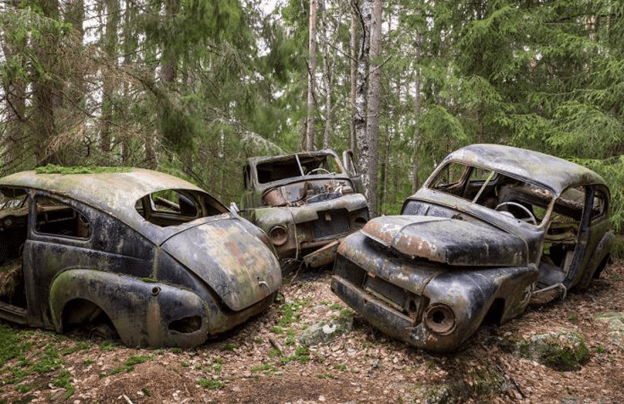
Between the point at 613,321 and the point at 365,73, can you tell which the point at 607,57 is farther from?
the point at 613,321

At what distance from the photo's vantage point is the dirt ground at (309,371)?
339 centimetres

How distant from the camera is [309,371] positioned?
3951mm

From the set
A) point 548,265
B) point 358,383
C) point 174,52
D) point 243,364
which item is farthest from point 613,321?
point 174,52

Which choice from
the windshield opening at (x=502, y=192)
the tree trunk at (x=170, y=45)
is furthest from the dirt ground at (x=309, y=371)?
the tree trunk at (x=170, y=45)

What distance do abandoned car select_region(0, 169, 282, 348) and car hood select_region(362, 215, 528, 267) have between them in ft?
4.63

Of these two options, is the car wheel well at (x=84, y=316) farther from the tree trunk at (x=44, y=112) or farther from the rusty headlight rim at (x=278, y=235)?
the tree trunk at (x=44, y=112)

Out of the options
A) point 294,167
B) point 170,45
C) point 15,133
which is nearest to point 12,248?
point 15,133

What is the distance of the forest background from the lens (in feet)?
22.9

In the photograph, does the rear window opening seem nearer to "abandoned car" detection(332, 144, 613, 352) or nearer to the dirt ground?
the dirt ground

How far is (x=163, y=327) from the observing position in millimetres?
3943

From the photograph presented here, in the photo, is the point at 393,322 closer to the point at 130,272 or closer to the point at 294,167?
the point at 130,272

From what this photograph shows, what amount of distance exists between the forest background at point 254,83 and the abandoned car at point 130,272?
2.30 meters

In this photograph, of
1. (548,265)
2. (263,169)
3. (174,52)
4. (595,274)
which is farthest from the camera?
(174,52)

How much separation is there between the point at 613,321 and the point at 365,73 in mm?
5887
